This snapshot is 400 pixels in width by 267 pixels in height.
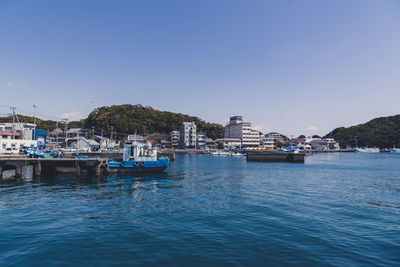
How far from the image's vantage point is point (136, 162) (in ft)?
126

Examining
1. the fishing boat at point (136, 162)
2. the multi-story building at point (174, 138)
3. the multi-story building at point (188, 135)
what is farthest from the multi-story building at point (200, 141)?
the fishing boat at point (136, 162)

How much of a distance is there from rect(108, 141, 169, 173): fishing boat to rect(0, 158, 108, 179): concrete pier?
2196 millimetres

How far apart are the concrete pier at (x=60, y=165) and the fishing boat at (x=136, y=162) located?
2.20 m

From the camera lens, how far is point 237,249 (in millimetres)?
10492

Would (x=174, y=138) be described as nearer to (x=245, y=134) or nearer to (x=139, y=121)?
(x=139, y=121)

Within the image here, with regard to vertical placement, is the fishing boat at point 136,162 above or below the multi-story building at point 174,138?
below

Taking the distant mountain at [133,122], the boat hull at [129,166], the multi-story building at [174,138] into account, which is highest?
the distant mountain at [133,122]

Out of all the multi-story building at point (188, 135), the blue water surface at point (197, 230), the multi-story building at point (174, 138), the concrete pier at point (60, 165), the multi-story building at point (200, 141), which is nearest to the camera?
the blue water surface at point (197, 230)

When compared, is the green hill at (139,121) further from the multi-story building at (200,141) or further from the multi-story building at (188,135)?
the multi-story building at (200,141)

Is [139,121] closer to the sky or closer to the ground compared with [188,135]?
closer to the sky

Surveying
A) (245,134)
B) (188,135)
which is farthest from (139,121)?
(245,134)

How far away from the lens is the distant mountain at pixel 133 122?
139500mm

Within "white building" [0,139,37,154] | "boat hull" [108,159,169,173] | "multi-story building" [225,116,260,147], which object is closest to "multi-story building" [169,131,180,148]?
"multi-story building" [225,116,260,147]

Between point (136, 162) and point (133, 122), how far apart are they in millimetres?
117457
